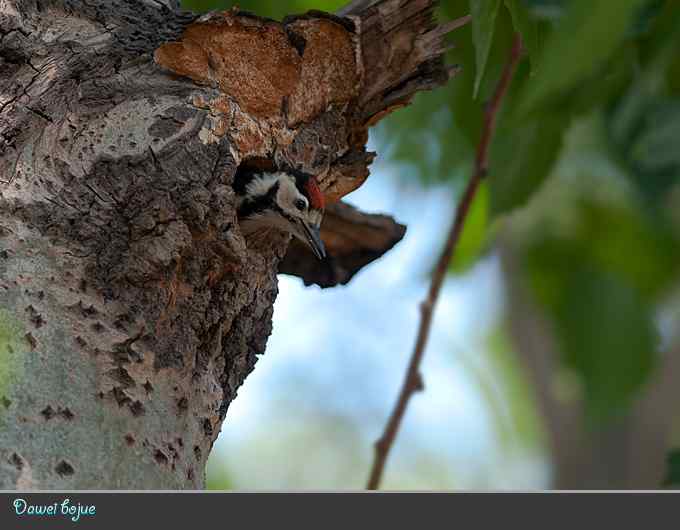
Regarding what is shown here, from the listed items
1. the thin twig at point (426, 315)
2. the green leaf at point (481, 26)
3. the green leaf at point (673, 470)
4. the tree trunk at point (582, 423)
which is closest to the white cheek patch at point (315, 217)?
the thin twig at point (426, 315)

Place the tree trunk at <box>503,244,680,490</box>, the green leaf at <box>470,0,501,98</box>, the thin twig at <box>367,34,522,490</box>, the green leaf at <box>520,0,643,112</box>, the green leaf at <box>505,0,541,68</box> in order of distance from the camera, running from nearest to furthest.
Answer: the green leaf at <box>520,0,643,112</box> → the green leaf at <box>470,0,501,98</box> → the green leaf at <box>505,0,541,68</box> → the thin twig at <box>367,34,522,490</box> → the tree trunk at <box>503,244,680,490</box>

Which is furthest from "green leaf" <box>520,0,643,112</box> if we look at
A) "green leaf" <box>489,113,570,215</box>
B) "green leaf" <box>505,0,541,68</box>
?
"green leaf" <box>489,113,570,215</box>

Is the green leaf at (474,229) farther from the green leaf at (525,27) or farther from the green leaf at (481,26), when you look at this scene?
the green leaf at (481,26)

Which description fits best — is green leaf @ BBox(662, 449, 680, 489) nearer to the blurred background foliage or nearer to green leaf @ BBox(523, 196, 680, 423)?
the blurred background foliage

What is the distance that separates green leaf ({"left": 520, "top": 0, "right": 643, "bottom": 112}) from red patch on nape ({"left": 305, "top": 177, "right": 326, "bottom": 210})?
223 cm

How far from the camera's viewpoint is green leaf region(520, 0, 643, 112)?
4.60ft

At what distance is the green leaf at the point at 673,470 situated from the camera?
135 inches

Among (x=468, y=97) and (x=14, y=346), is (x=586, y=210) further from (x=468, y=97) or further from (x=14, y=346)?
(x=14, y=346)

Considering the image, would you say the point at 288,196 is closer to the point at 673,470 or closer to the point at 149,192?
the point at 149,192

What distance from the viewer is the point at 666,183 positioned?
16.1 feet

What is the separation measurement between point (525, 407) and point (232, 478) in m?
4.09

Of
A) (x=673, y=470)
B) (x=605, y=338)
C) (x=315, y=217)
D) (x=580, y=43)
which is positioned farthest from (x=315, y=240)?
(x=605, y=338)

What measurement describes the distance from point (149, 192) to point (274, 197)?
0.78 metres
